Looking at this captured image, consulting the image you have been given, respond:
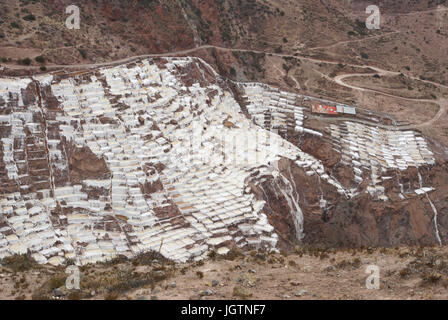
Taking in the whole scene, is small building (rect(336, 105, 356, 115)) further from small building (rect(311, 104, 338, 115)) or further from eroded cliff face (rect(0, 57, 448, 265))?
eroded cliff face (rect(0, 57, 448, 265))

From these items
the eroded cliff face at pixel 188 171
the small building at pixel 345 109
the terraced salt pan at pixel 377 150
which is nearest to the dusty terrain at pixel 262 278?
the eroded cliff face at pixel 188 171

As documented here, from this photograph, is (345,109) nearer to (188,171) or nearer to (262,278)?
(188,171)

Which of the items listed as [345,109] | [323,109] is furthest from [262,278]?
[345,109]

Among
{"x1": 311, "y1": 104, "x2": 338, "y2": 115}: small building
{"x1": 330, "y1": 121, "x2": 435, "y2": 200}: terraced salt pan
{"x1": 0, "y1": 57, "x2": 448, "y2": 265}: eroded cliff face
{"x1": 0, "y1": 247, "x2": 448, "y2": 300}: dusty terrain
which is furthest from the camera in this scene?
{"x1": 311, "y1": 104, "x2": 338, "y2": 115}: small building

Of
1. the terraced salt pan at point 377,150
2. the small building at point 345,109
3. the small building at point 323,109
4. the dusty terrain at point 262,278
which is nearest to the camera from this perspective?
the dusty terrain at point 262,278

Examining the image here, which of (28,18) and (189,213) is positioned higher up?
(28,18)

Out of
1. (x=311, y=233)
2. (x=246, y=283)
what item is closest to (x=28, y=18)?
(x=311, y=233)

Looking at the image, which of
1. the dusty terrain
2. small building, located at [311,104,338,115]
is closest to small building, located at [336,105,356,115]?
small building, located at [311,104,338,115]

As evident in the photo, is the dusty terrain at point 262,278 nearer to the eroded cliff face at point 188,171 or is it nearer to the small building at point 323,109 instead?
the eroded cliff face at point 188,171

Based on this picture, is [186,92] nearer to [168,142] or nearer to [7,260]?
[168,142]
